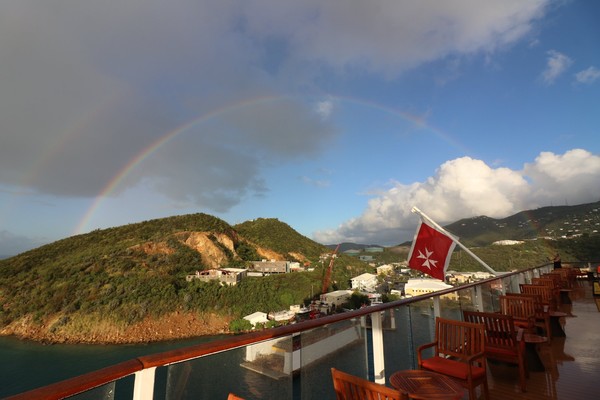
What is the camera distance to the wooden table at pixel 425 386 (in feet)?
7.51

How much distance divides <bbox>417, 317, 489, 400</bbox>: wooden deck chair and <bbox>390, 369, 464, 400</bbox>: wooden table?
1.22 ft

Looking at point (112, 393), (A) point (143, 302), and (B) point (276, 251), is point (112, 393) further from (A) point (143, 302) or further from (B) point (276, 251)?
(B) point (276, 251)

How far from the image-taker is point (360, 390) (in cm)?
160

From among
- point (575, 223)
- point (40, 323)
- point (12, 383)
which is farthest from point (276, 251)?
point (575, 223)

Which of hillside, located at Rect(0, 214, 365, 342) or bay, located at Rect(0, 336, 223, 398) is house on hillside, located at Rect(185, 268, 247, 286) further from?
bay, located at Rect(0, 336, 223, 398)

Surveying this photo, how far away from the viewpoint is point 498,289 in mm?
6840

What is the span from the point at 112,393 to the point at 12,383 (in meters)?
50.7

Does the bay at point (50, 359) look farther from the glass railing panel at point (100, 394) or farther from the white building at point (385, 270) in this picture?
the white building at point (385, 270)

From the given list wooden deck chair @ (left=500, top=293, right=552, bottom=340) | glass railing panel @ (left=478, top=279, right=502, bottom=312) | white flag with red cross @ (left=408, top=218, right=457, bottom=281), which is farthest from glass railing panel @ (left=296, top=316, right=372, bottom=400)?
white flag with red cross @ (left=408, top=218, right=457, bottom=281)

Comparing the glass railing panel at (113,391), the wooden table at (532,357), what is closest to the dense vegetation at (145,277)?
the wooden table at (532,357)

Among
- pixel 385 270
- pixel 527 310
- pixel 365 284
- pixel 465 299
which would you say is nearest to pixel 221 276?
pixel 365 284

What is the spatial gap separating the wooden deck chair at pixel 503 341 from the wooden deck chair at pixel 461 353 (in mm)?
601

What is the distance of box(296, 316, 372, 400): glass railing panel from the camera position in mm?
2275

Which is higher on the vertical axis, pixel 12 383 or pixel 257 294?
pixel 257 294
